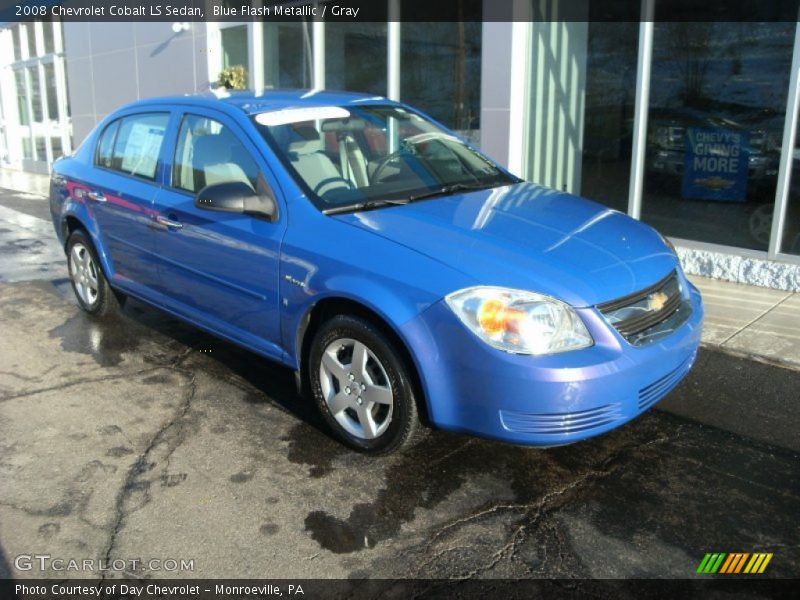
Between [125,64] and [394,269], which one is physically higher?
[125,64]

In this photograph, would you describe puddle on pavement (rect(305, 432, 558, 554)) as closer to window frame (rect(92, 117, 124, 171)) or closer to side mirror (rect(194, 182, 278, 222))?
side mirror (rect(194, 182, 278, 222))

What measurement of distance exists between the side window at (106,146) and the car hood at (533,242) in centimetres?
265

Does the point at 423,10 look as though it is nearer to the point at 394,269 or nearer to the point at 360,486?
the point at 394,269

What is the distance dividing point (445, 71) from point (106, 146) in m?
4.81

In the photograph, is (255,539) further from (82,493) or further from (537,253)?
(537,253)

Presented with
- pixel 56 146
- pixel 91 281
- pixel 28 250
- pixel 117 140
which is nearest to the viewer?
pixel 117 140

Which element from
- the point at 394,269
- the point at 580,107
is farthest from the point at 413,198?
the point at 580,107

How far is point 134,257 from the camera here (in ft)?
16.5

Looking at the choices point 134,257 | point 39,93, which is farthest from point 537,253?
point 39,93

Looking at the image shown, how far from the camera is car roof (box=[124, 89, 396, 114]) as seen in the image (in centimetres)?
442

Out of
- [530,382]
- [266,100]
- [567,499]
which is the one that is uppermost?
[266,100]

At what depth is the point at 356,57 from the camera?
412 inches

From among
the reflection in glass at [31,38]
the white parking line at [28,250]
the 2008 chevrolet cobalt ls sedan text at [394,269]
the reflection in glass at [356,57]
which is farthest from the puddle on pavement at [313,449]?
the reflection in glass at [31,38]

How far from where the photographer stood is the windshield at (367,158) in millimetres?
3955
